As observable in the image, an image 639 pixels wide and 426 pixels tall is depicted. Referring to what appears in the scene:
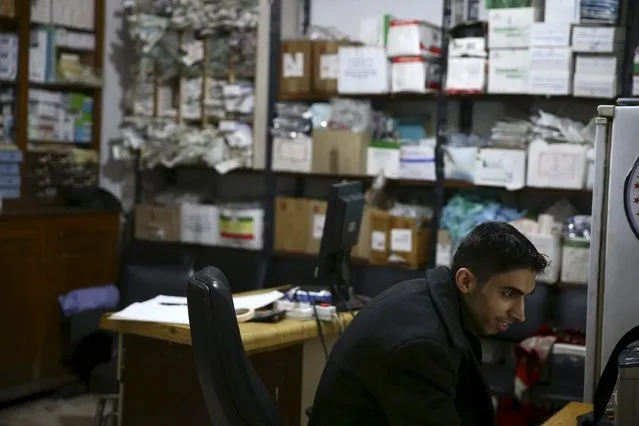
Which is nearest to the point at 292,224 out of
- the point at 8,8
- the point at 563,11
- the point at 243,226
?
the point at 243,226

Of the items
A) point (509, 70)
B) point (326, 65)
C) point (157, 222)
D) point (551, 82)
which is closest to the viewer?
point (551, 82)

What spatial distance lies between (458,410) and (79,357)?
129 inches

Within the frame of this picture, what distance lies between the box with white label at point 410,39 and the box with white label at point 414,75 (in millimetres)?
39

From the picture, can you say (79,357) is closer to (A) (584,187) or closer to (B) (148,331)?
(B) (148,331)

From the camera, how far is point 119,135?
571 cm

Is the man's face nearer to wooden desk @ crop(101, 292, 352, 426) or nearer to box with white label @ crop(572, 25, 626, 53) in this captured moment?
wooden desk @ crop(101, 292, 352, 426)

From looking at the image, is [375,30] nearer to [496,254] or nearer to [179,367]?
[179,367]

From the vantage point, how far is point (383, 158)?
→ 15.4ft

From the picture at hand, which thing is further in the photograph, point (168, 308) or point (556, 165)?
point (556, 165)

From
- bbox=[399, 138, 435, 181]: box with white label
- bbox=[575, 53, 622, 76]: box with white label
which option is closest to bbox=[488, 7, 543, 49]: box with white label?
bbox=[575, 53, 622, 76]: box with white label

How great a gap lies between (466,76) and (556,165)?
2.15ft

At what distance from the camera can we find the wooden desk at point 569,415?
2.29 m

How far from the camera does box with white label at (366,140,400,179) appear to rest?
467cm

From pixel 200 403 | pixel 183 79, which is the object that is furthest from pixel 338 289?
pixel 183 79
